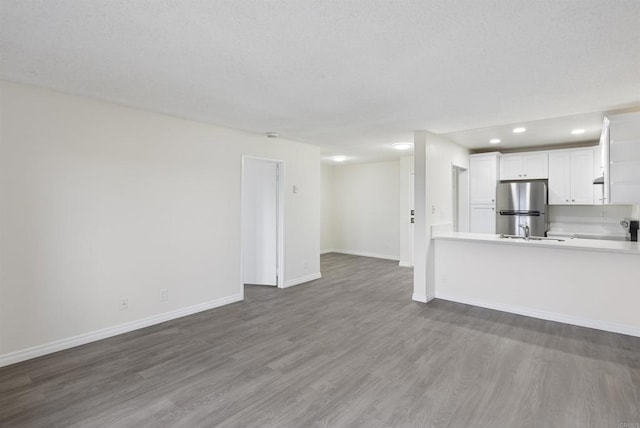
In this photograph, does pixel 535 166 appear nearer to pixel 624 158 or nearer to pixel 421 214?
pixel 624 158

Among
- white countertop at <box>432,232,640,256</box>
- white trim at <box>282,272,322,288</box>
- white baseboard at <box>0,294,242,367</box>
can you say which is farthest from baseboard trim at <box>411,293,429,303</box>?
white baseboard at <box>0,294,242,367</box>

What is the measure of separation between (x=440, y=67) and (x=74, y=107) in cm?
344

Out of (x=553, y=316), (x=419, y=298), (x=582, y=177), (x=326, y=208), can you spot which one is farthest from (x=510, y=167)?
(x=326, y=208)

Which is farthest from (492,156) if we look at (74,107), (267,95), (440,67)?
(74,107)

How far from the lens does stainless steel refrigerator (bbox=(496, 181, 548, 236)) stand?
18.0 feet

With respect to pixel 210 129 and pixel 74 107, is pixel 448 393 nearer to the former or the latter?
pixel 210 129

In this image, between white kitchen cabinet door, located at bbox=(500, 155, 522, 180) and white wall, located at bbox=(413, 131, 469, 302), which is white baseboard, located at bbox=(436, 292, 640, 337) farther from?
white kitchen cabinet door, located at bbox=(500, 155, 522, 180)

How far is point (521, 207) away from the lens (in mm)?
5605

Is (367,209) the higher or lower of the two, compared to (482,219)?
higher

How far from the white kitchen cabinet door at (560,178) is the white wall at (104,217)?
5.19m

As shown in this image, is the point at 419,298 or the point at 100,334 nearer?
the point at 100,334

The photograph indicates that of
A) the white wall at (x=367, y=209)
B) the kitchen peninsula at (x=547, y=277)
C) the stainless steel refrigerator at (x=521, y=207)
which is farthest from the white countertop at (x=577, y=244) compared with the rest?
the white wall at (x=367, y=209)

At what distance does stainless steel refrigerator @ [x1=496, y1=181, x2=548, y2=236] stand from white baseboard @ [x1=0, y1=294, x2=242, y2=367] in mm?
4994

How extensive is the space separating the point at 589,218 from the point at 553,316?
2.83 m
